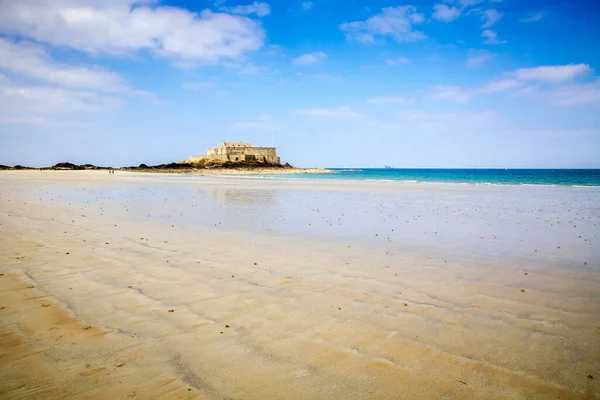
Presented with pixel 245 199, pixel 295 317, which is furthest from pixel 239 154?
pixel 295 317

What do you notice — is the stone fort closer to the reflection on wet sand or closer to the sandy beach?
the reflection on wet sand

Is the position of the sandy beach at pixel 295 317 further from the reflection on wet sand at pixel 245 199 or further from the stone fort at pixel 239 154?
the stone fort at pixel 239 154

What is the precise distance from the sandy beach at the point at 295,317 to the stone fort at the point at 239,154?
132 meters

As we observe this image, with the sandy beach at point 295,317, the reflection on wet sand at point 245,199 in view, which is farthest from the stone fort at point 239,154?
the sandy beach at point 295,317

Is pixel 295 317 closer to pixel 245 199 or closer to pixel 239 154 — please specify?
pixel 245 199

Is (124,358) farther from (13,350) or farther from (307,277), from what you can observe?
(307,277)

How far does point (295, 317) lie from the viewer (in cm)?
509

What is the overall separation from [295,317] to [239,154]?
462 feet

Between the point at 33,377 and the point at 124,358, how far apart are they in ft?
2.78

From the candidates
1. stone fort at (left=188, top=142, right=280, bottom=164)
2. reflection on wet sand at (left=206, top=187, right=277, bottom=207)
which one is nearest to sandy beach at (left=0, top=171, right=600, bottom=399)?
reflection on wet sand at (left=206, top=187, right=277, bottom=207)

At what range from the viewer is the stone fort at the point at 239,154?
140 meters

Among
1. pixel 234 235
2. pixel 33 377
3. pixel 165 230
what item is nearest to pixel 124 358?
pixel 33 377

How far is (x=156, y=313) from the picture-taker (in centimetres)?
513

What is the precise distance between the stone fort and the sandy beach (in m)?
132
